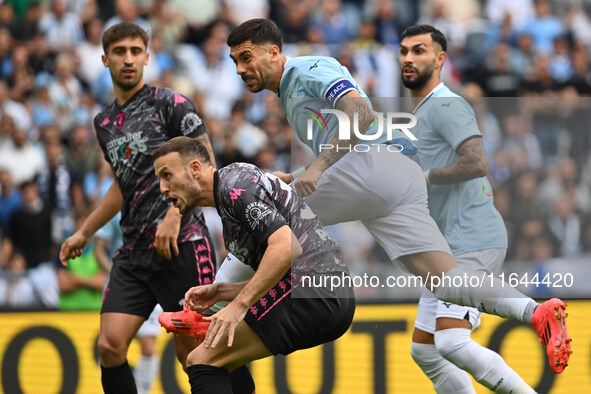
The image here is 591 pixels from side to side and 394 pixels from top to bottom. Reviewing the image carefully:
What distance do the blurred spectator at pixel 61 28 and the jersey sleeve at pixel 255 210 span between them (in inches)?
329

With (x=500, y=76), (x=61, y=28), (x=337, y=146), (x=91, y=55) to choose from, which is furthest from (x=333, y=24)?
(x=337, y=146)

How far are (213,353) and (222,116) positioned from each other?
24.4ft

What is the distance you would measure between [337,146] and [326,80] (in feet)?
1.31

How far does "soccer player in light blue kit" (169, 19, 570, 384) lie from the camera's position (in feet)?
17.7

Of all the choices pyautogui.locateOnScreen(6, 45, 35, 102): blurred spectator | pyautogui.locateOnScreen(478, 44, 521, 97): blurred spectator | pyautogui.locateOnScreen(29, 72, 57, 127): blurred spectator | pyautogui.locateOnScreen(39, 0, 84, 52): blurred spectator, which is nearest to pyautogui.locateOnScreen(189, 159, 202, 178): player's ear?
pyautogui.locateOnScreen(29, 72, 57, 127): blurred spectator

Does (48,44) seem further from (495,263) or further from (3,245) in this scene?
(495,263)

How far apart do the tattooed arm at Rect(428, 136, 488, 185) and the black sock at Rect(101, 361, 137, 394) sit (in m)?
2.36

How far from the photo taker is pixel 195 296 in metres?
4.79

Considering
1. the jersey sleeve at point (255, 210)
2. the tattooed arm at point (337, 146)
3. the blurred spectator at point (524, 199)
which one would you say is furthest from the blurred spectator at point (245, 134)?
the jersey sleeve at point (255, 210)

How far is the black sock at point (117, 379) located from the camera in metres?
5.73

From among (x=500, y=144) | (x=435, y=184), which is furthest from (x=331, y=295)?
(x=500, y=144)

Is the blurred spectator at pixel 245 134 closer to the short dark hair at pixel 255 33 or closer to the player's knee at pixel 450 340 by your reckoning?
the short dark hair at pixel 255 33

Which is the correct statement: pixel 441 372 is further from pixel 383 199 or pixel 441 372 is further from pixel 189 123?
pixel 189 123

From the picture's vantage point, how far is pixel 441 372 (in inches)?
237
